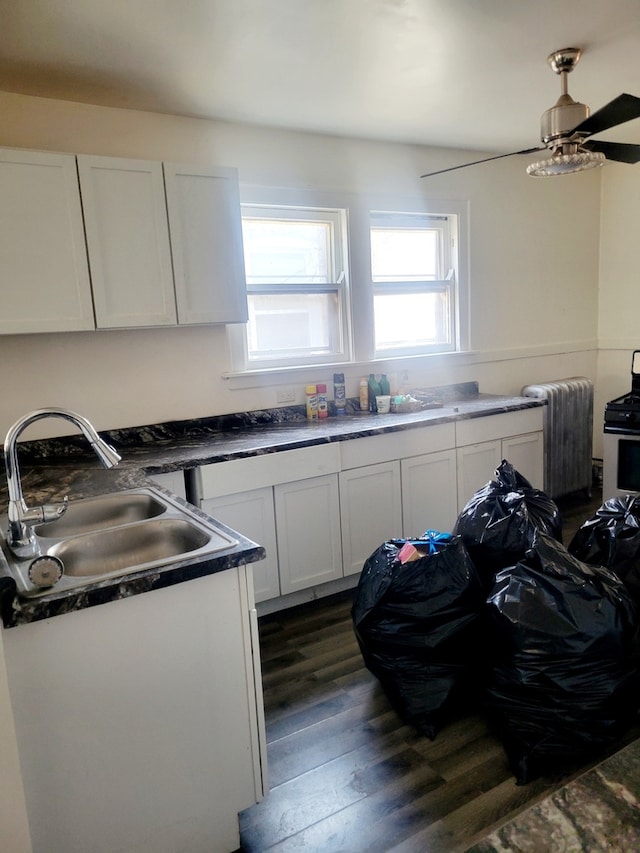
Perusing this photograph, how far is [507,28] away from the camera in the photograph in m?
2.16

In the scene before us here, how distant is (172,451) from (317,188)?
68.8 inches

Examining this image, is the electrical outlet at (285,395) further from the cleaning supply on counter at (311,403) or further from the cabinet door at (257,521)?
the cabinet door at (257,521)

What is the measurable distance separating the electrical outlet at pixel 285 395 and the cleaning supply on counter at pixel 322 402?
0.15 metres

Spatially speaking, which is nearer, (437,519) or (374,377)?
(437,519)

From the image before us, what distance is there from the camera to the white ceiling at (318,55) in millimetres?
1961

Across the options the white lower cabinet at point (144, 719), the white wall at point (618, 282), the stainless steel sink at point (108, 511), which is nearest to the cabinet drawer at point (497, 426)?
the white wall at point (618, 282)

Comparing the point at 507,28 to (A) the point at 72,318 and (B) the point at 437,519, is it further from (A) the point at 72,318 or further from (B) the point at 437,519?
(B) the point at 437,519

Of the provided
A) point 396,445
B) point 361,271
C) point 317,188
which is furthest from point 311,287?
point 396,445

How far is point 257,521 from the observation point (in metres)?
2.67

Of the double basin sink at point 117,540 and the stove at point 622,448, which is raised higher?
the double basin sink at point 117,540

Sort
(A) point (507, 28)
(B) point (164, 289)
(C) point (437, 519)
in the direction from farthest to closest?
(C) point (437, 519) < (B) point (164, 289) < (A) point (507, 28)

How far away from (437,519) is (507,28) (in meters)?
2.31

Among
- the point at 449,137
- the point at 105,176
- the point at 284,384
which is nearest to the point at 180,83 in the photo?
the point at 105,176

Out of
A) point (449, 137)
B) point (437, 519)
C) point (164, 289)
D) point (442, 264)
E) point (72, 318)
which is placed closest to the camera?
point (72, 318)
